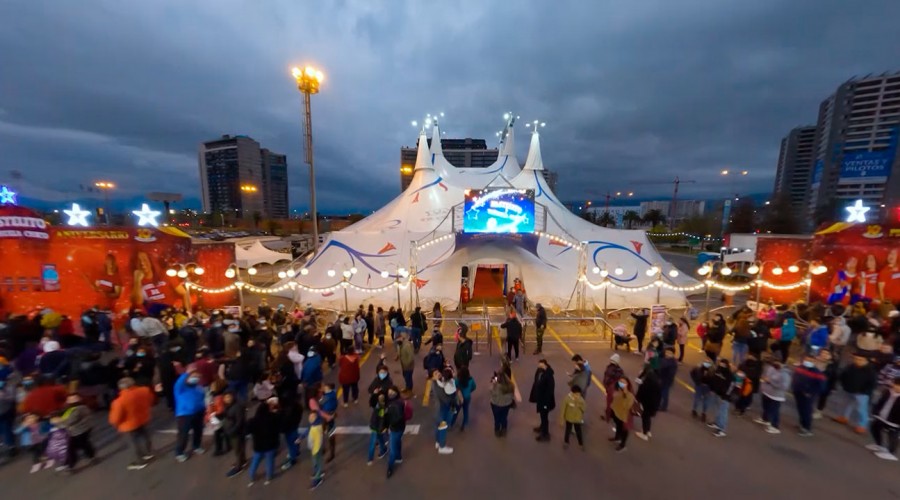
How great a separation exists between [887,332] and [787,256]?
496 centimetres

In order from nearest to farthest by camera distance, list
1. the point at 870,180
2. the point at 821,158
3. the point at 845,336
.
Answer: the point at 845,336
the point at 870,180
the point at 821,158

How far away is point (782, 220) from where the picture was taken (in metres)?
36.6

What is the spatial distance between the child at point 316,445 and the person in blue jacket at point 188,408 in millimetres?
2101

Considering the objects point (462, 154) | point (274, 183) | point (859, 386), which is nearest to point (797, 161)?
point (462, 154)

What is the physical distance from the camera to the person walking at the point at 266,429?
467 cm

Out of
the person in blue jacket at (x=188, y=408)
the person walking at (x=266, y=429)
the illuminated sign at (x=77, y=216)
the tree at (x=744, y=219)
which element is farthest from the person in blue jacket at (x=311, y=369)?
the tree at (x=744, y=219)

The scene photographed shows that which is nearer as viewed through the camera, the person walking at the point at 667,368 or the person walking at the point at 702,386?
the person walking at the point at 702,386

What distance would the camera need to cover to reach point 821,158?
6266cm

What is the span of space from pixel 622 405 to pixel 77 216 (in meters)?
17.7

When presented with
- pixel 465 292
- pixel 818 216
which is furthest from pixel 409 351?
pixel 818 216

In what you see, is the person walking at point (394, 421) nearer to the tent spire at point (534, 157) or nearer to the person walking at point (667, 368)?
the person walking at point (667, 368)

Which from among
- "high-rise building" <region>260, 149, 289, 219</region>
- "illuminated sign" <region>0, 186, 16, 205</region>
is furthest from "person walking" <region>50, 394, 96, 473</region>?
"high-rise building" <region>260, 149, 289, 219</region>

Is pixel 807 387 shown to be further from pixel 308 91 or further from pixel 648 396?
pixel 308 91

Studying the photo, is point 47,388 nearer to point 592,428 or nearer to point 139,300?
point 139,300
